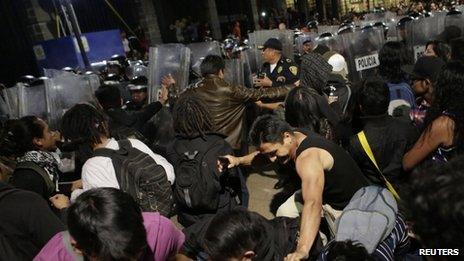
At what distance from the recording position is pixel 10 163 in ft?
9.20

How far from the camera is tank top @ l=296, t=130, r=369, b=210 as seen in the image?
2242mm

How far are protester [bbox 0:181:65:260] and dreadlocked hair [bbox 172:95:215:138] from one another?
3.84 feet

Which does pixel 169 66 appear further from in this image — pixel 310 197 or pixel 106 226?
pixel 106 226

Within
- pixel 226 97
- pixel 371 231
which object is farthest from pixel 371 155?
pixel 226 97

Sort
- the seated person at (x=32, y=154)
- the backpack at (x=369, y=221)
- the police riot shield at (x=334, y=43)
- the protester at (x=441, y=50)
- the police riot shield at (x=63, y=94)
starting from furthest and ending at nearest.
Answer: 1. the police riot shield at (x=334, y=43)
2. the police riot shield at (x=63, y=94)
3. the protester at (x=441, y=50)
4. the seated person at (x=32, y=154)
5. the backpack at (x=369, y=221)

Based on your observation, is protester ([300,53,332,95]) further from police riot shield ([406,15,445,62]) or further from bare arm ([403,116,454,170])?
police riot shield ([406,15,445,62])

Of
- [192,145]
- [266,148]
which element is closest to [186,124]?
[192,145]

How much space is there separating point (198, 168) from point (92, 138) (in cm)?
77

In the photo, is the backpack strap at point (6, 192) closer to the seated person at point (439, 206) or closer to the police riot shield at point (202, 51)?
the seated person at point (439, 206)

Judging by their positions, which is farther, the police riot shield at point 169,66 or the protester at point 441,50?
the police riot shield at point 169,66

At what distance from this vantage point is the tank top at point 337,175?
2.24m

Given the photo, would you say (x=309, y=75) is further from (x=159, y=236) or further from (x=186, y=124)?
(x=159, y=236)

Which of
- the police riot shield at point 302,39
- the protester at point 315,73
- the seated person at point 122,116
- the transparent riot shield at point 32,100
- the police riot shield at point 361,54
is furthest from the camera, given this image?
the police riot shield at point 302,39

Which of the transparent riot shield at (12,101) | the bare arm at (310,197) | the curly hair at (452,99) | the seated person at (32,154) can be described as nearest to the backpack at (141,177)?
the seated person at (32,154)
